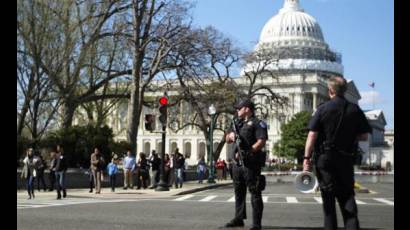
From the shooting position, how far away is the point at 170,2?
36750mm

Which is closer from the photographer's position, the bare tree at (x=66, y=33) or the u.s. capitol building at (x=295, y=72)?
the bare tree at (x=66, y=33)

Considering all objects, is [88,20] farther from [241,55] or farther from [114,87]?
[241,55]

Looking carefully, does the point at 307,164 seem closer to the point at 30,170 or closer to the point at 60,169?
the point at 60,169

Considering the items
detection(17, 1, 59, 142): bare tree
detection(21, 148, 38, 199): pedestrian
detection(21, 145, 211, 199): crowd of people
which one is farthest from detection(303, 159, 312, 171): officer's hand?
detection(17, 1, 59, 142): bare tree

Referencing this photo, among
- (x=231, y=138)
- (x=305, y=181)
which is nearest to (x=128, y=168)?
(x=231, y=138)

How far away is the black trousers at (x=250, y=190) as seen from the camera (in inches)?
364

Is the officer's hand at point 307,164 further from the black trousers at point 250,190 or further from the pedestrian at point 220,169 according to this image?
the pedestrian at point 220,169

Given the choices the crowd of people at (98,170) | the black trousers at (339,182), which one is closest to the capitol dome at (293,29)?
the crowd of people at (98,170)

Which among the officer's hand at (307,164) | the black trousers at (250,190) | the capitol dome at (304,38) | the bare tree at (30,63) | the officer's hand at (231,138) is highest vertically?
the capitol dome at (304,38)

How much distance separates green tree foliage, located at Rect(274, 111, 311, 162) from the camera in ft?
329

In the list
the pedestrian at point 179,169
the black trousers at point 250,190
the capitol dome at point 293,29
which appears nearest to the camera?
the black trousers at point 250,190

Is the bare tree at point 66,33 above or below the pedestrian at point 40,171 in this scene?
above
